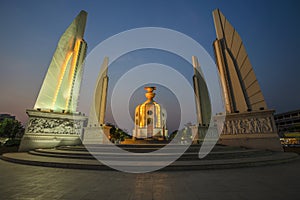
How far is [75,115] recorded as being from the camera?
11.8 m

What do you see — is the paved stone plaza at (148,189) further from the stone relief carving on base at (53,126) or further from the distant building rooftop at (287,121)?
the distant building rooftop at (287,121)

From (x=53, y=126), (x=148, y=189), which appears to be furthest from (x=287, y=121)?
(x=53, y=126)

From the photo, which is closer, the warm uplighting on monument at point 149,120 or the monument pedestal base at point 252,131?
the monument pedestal base at point 252,131

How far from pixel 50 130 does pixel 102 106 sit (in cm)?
589

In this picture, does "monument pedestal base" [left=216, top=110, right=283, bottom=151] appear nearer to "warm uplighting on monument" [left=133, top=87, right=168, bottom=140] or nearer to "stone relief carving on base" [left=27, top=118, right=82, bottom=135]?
"stone relief carving on base" [left=27, top=118, right=82, bottom=135]

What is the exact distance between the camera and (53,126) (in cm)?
1054

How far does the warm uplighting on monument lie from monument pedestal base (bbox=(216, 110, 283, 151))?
1358 cm

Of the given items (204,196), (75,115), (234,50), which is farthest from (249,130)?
(75,115)

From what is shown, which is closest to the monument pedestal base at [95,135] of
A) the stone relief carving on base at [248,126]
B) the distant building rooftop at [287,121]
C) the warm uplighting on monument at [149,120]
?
the warm uplighting on monument at [149,120]

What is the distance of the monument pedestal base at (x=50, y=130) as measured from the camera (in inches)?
378

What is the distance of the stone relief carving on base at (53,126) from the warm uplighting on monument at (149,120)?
12.5 m

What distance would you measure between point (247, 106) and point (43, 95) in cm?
1614

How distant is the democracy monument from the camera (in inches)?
371

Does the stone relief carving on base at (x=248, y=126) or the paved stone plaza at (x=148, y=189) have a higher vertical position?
the stone relief carving on base at (x=248, y=126)
